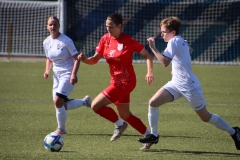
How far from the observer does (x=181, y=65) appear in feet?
23.4

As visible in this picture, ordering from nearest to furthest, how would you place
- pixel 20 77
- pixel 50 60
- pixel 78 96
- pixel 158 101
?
pixel 158 101 < pixel 50 60 < pixel 78 96 < pixel 20 77

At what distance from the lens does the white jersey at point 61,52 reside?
8695mm

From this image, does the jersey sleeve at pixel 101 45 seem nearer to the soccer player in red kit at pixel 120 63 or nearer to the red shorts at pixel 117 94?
the soccer player in red kit at pixel 120 63

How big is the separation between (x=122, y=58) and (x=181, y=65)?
84 centimetres

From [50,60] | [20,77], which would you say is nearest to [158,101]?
[50,60]

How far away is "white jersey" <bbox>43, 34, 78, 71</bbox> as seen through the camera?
28.5 ft

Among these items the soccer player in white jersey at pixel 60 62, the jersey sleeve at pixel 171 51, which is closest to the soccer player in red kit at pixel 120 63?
the jersey sleeve at pixel 171 51

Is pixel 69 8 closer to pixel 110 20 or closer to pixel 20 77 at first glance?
pixel 20 77

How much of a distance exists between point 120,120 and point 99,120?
182 cm

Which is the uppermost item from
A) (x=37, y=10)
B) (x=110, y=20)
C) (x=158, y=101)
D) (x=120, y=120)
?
(x=110, y=20)

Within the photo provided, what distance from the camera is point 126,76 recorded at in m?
7.48

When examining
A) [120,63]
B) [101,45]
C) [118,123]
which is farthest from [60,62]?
[120,63]

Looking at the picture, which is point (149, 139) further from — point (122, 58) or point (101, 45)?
point (101, 45)

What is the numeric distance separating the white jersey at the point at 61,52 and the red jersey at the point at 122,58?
4.24ft
